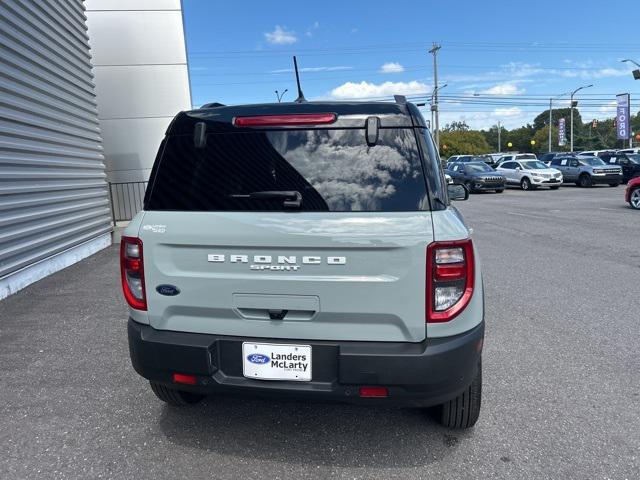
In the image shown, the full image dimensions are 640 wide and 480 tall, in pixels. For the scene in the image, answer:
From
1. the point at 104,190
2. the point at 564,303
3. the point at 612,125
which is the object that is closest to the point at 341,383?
the point at 564,303

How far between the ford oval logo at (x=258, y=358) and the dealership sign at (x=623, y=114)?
147ft

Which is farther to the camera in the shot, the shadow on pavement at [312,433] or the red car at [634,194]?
the red car at [634,194]

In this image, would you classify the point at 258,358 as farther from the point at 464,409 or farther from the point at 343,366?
the point at 464,409

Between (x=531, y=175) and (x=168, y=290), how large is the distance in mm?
26380

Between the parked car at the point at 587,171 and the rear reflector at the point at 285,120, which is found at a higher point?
the rear reflector at the point at 285,120

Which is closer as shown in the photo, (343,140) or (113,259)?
(343,140)

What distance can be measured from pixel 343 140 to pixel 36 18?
7522 millimetres

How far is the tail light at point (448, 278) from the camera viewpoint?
7.34 feet

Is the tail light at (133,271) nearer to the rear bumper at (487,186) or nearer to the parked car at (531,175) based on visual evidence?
the rear bumper at (487,186)

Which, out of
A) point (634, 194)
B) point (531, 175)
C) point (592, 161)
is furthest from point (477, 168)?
point (634, 194)

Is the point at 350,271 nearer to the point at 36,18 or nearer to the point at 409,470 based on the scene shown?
the point at 409,470

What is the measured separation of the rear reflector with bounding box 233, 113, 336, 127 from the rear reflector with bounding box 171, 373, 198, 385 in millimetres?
1323

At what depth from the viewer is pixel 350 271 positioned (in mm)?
2271

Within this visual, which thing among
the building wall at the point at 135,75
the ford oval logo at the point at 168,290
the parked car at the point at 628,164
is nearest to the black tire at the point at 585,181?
the parked car at the point at 628,164
